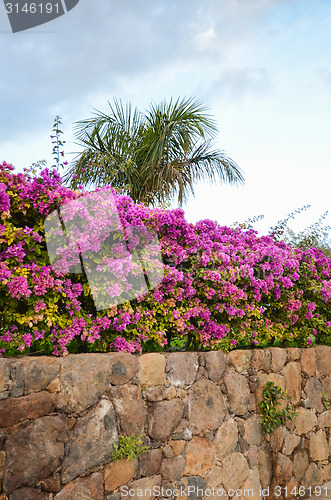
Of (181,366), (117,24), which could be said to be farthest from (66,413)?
(117,24)

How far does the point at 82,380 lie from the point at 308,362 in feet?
10.7

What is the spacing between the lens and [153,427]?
3334mm

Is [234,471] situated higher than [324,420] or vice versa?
[324,420]

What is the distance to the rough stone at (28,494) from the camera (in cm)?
257

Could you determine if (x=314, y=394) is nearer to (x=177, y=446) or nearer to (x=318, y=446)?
(x=318, y=446)

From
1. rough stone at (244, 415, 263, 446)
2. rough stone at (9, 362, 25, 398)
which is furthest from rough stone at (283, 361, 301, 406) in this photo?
rough stone at (9, 362, 25, 398)

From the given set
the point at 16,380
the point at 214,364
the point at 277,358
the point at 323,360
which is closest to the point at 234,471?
the point at 214,364

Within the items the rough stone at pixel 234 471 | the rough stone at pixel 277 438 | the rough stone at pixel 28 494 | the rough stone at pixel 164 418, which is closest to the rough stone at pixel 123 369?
the rough stone at pixel 164 418

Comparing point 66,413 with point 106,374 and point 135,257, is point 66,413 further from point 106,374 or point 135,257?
point 135,257

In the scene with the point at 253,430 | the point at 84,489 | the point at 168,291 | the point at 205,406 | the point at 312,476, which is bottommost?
the point at 312,476

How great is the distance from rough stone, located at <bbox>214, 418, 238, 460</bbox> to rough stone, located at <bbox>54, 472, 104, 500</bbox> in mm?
1248

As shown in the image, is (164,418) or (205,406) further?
(205,406)

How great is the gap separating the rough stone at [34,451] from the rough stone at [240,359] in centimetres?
186

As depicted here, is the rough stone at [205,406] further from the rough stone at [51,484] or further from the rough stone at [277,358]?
the rough stone at [51,484]
